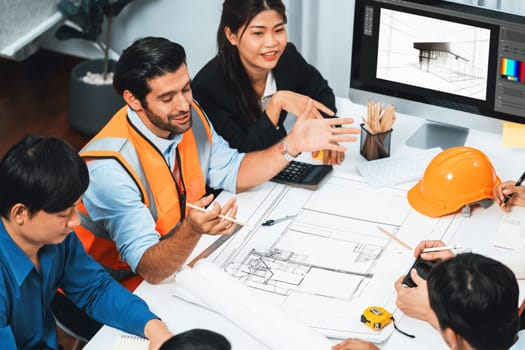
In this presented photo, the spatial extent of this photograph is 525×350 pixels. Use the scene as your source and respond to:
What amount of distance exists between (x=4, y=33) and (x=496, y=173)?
2318 millimetres

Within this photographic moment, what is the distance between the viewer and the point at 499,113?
242 cm

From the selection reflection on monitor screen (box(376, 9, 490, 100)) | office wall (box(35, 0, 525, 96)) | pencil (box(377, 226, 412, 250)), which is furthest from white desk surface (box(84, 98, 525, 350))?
office wall (box(35, 0, 525, 96))

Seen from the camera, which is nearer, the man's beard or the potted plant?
the man's beard

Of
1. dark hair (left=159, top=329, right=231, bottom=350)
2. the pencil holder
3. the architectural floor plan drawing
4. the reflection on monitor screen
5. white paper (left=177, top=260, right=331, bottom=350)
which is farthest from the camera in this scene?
the pencil holder

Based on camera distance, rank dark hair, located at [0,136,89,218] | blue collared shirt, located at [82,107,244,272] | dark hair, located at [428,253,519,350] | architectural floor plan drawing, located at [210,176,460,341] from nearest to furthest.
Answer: dark hair, located at [428,253,519,350] < dark hair, located at [0,136,89,218] < architectural floor plan drawing, located at [210,176,460,341] < blue collared shirt, located at [82,107,244,272]

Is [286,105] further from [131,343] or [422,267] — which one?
[131,343]

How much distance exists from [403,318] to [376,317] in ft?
0.25

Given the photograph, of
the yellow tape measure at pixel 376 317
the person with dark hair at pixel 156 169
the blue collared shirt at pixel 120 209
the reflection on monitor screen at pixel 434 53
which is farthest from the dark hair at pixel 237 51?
the yellow tape measure at pixel 376 317

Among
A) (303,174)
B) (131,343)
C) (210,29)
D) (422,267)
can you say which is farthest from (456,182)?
(210,29)

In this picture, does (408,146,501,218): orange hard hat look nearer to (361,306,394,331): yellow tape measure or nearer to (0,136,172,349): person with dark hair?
(361,306,394,331): yellow tape measure

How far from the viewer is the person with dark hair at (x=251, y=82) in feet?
8.38

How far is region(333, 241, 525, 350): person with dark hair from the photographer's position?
5.23ft

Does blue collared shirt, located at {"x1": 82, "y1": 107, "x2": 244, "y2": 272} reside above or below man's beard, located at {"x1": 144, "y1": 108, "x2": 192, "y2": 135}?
below

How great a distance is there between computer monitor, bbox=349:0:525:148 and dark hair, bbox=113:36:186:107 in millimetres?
592
